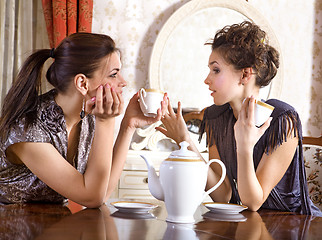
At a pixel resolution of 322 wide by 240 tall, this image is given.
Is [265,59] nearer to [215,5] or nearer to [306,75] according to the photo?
[215,5]

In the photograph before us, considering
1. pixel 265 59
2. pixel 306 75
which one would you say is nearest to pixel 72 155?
pixel 265 59

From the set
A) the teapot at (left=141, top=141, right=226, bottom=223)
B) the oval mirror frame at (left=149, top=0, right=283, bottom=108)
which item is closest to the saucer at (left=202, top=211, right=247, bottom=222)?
the teapot at (left=141, top=141, right=226, bottom=223)

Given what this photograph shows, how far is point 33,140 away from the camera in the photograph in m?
1.33

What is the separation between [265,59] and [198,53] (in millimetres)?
1342

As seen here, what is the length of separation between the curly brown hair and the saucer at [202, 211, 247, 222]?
0.66m

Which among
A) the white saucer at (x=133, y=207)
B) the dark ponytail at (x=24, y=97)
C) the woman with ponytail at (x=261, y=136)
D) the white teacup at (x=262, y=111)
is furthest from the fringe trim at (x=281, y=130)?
the dark ponytail at (x=24, y=97)

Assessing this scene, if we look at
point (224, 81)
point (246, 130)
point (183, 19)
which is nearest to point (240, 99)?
point (224, 81)

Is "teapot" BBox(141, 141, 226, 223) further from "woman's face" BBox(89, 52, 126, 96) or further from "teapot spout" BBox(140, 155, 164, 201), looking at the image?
"woman's face" BBox(89, 52, 126, 96)

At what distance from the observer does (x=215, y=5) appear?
9.70 ft

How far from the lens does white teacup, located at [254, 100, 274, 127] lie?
1221mm

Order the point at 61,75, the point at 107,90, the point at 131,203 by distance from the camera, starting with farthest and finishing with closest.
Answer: the point at 61,75 < the point at 107,90 < the point at 131,203

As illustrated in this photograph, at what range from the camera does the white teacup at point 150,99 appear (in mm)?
1299

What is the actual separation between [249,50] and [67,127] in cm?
77

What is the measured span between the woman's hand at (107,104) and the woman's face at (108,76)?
0.11m
